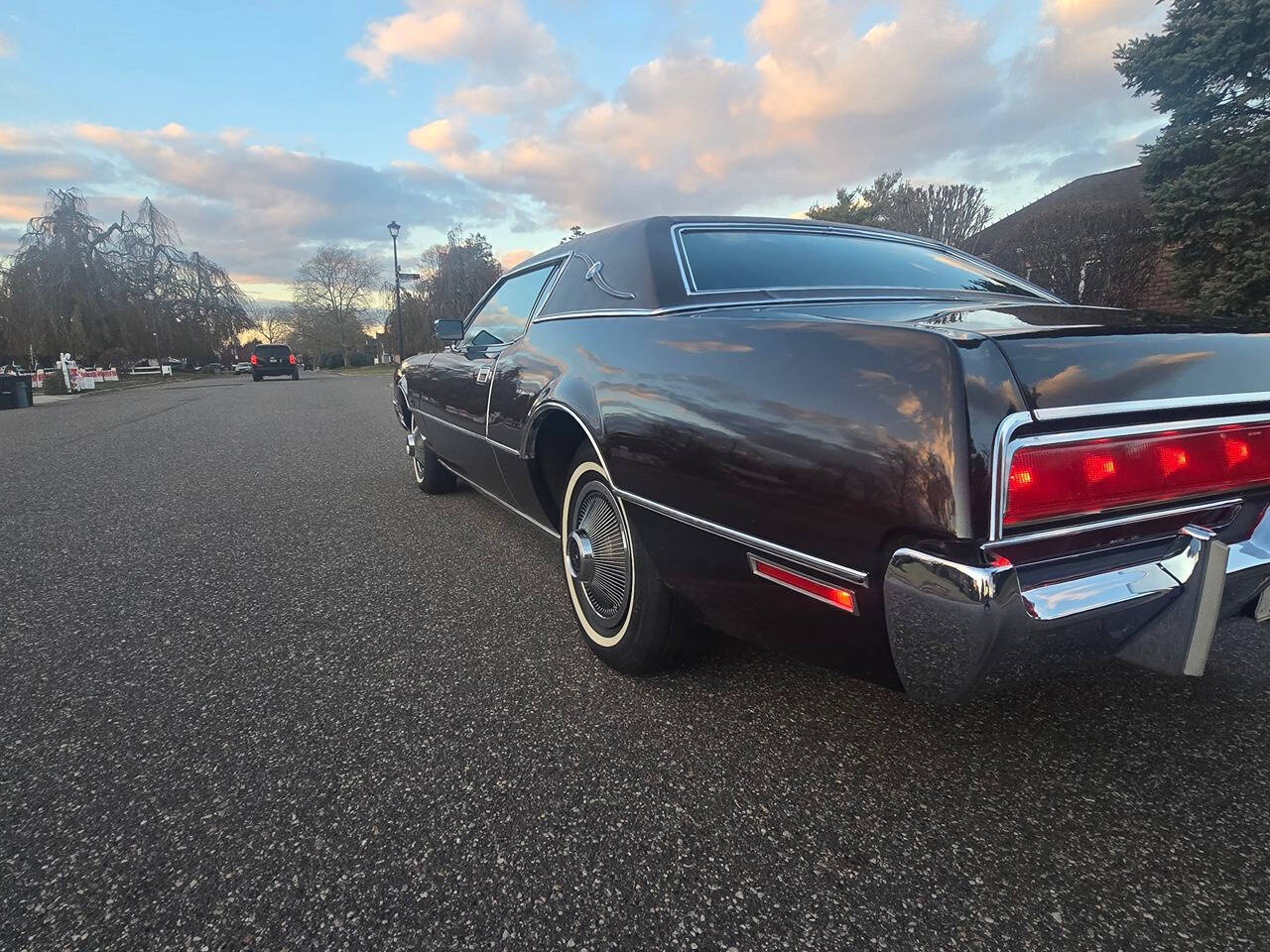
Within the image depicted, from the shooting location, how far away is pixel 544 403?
2.41 meters

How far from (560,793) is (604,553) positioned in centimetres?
80

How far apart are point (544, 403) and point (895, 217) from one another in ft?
93.9

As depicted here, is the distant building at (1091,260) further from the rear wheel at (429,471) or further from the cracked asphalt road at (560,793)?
the cracked asphalt road at (560,793)

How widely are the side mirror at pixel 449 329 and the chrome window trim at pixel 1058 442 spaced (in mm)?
3480

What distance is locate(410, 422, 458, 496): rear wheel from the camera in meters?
4.54

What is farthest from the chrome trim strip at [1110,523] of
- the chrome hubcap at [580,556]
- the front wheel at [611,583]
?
the chrome hubcap at [580,556]

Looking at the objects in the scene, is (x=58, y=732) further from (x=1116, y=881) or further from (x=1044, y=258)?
(x=1044, y=258)

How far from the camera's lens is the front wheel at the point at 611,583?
6.61ft

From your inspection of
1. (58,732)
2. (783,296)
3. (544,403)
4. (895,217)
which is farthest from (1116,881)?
(895,217)

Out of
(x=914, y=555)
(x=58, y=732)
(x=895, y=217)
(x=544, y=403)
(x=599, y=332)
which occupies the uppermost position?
(x=895, y=217)

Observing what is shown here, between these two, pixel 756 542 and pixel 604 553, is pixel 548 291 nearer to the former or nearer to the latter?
pixel 604 553

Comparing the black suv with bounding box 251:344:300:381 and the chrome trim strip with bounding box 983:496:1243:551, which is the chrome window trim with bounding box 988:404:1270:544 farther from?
the black suv with bounding box 251:344:300:381

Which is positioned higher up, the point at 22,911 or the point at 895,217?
the point at 895,217

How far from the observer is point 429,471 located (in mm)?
4625
